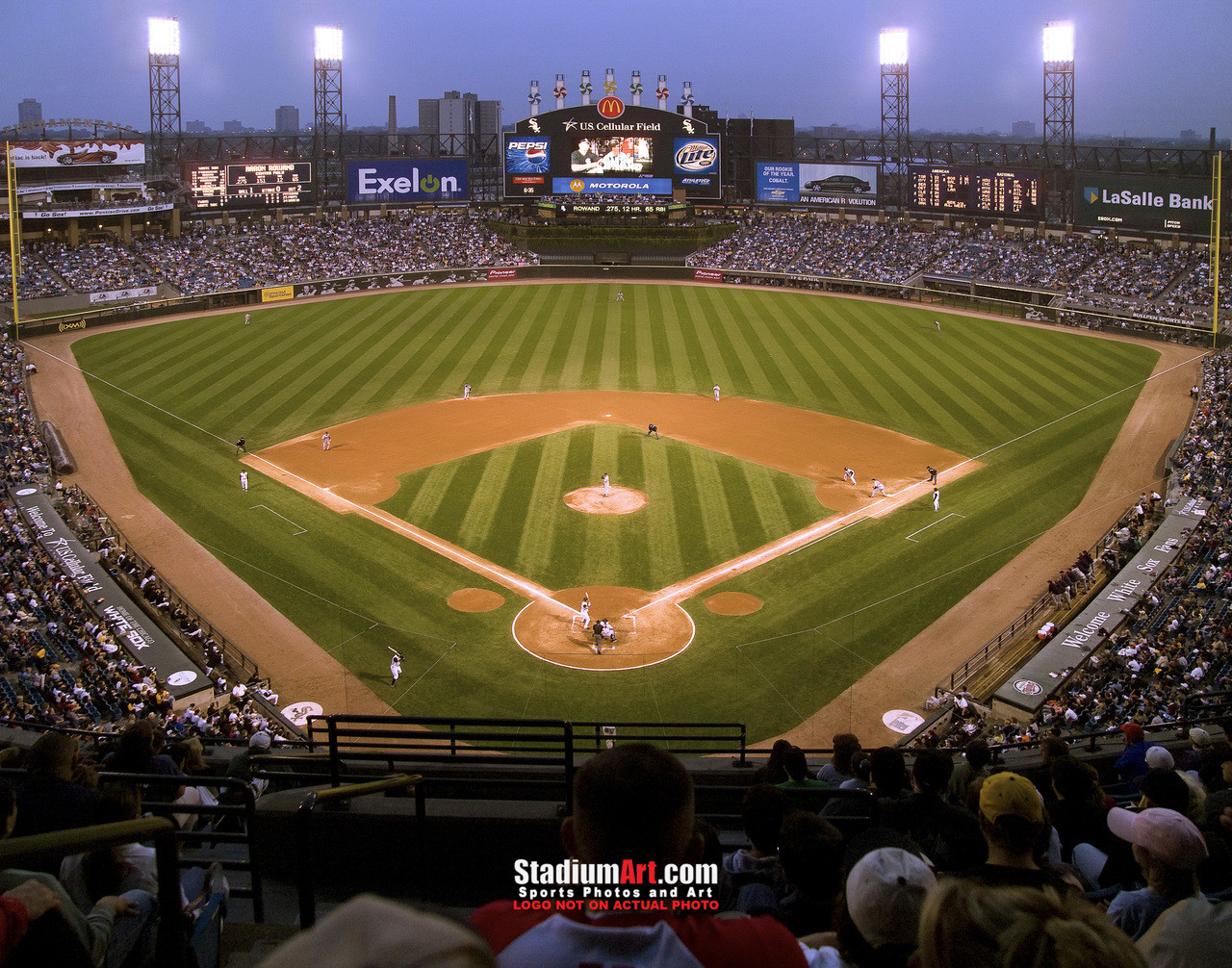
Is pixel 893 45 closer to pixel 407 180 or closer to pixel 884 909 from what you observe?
pixel 407 180

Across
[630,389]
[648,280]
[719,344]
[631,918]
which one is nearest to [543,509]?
[630,389]

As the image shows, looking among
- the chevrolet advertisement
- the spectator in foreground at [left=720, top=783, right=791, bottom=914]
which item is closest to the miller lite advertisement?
the chevrolet advertisement

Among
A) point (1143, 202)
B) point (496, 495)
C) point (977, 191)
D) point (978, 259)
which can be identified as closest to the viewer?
point (496, 495)

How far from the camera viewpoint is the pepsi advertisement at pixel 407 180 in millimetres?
79312

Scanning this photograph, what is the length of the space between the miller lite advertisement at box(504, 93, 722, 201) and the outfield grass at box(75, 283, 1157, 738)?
32.0 ft

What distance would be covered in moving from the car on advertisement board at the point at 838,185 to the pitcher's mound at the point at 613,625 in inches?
2378

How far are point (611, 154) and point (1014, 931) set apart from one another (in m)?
74.9

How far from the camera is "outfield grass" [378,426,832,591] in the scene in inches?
1144

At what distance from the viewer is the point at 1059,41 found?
2692 inches

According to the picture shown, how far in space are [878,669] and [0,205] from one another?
61.3 metres

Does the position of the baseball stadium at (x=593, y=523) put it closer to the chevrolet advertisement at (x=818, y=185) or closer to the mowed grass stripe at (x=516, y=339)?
the mowed grass stripe at (x=516, y=339)

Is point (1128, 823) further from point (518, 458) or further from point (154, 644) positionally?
point (518, 458)

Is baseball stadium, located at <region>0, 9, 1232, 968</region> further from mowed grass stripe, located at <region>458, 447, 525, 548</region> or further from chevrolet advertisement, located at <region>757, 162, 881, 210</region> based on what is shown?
chevrolet advertisement, located at <region>757, 162, 881, 210</region>

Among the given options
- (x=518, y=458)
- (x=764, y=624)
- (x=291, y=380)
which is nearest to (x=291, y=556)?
(x=518, y=458)
